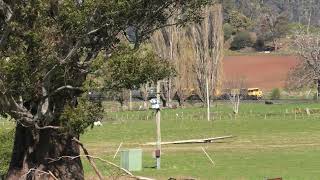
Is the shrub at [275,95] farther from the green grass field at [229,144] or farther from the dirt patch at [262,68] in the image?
the green grass field at [229,144]

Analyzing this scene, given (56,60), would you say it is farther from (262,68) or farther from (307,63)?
(262,68)

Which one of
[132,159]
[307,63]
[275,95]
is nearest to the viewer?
[132,159]

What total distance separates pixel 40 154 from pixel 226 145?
98.6 feet

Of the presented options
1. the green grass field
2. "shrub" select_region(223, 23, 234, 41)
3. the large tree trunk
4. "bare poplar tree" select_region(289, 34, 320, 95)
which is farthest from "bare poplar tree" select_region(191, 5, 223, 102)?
the large tree trunk

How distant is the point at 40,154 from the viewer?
1903 cm

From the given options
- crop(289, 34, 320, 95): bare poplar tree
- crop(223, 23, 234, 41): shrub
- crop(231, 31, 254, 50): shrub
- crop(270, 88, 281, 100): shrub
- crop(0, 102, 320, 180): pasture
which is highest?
crop(223, 23, 234, 41): shrub

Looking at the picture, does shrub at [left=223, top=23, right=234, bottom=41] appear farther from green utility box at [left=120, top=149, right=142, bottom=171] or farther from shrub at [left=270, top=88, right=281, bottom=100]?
green utility box at [left=120, top=149, right=142, bottom=171]

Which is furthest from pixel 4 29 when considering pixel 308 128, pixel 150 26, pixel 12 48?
pixel 308 128

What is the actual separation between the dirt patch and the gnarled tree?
11838 centimetres

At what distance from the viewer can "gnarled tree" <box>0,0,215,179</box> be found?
15281mm

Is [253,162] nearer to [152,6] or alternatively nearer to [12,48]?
[152,6]

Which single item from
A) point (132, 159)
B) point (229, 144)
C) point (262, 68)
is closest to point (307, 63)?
point (262, 68)

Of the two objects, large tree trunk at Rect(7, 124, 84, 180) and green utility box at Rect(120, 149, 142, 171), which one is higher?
large tree trunk at Rect(7, 124, 84, 180)

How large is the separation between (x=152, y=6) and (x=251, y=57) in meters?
135
